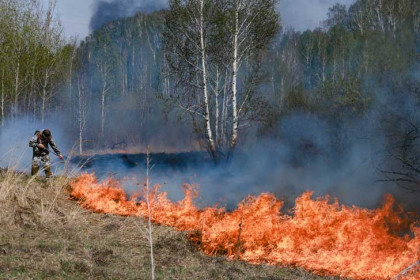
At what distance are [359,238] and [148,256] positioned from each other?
12.8ft

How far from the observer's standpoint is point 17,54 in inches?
964

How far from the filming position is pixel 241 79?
76.5 feet

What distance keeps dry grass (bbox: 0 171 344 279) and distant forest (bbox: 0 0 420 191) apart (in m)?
4.03

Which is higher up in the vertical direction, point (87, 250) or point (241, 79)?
point (241, 79)

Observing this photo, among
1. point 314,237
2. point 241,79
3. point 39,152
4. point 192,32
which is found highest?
point 192,32

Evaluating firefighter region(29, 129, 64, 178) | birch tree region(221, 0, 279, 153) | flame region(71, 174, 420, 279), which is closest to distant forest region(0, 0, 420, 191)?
birch tree region(221, 0, 279, 153)

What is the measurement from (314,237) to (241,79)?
16.6 meters

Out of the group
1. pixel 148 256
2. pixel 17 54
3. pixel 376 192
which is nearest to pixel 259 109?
pixel 376 192

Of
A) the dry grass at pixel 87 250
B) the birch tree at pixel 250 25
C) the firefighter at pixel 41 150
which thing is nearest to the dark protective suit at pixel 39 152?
the firefighter at pixel 41 150

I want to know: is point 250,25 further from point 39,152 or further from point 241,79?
point 39,152

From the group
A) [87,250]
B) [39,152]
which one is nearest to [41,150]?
[39,152]

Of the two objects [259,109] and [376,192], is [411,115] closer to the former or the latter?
[376,192]

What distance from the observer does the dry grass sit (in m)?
5.01

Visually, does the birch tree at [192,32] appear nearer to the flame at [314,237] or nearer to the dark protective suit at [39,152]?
the dark protective suit at [39,152]
